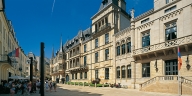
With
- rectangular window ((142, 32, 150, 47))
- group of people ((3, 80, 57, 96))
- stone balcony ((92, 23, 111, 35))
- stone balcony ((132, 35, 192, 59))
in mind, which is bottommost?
group of people ((3, 80, 57, 96))

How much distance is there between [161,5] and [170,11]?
2.05m

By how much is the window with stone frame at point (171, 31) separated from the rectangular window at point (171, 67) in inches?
127

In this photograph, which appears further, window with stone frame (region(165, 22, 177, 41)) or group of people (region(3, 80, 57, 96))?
window with stone frame (region(165, 22, 177, 41))

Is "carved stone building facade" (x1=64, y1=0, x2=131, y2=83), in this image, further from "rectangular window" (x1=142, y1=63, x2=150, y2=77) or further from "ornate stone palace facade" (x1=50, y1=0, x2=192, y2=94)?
"rectangular window" (x1=142, y1=63, x2=150, y2=77)

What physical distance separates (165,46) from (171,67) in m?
2.90

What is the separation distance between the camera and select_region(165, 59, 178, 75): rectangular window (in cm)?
2161

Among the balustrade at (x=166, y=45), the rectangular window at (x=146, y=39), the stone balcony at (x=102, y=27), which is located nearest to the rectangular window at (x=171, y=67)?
the balustrade at (x=166, y=45)

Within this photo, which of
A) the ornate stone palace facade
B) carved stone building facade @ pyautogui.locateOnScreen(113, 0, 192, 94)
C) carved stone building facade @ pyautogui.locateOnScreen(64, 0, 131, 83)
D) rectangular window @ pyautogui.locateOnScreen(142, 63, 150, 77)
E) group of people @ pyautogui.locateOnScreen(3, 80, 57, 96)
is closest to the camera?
group of people @ pyautogui.locateOnScreen(3, 80, 57, 96)

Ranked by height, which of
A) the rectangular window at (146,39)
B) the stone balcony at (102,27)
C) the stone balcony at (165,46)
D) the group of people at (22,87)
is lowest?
the group of people at (22,87)

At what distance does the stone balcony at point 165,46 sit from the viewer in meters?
19.9

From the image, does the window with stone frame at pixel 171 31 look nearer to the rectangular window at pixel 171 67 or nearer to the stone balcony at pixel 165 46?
the stone balcony at pixel 165 46

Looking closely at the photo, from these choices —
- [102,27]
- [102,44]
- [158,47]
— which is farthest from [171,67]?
[102,27]

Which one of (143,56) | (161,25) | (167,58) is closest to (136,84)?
(143,56)

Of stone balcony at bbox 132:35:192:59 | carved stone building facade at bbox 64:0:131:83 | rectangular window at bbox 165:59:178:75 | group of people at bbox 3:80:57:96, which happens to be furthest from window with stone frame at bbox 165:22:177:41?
group of people at bbox 3:80:57:96
